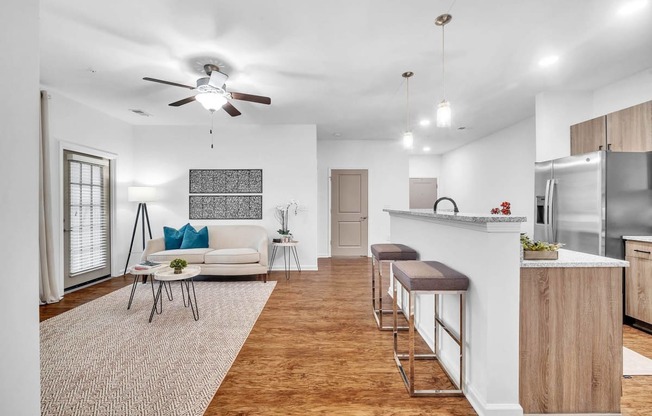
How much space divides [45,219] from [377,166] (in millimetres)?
5754

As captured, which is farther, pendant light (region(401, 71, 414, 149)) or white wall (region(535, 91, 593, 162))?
white wall (region(535, 91, 593, 162))

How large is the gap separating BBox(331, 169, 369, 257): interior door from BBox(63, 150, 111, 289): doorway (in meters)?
4.28

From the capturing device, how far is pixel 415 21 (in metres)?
2.38

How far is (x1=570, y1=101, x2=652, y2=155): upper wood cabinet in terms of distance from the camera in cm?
293

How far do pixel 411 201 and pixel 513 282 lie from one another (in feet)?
24.0

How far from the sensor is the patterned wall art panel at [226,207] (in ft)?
17.7

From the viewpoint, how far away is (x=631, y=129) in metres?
3.04

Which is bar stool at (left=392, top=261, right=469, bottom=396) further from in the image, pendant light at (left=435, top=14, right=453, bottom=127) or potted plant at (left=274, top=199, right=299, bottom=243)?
potted plant at (left=274, top=199, right=299, bottom=243)

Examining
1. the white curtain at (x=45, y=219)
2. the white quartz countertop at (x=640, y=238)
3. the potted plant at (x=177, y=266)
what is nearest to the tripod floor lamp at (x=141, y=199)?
the white curtain at (x=45, y=219)

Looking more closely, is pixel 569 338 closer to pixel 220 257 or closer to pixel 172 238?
pixel 220 257

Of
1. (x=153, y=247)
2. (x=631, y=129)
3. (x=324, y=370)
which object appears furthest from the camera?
(x=153, y=247)

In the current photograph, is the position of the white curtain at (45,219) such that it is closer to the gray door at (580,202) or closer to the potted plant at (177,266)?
the potted plant at (177,266)

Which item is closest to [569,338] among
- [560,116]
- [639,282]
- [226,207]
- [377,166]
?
[639,282]

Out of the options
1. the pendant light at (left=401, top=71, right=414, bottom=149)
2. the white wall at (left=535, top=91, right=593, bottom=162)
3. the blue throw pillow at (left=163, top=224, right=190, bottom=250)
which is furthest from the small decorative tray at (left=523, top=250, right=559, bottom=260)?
the blue throw pillow at (left=163, top=224, right=190, bottom=250)
